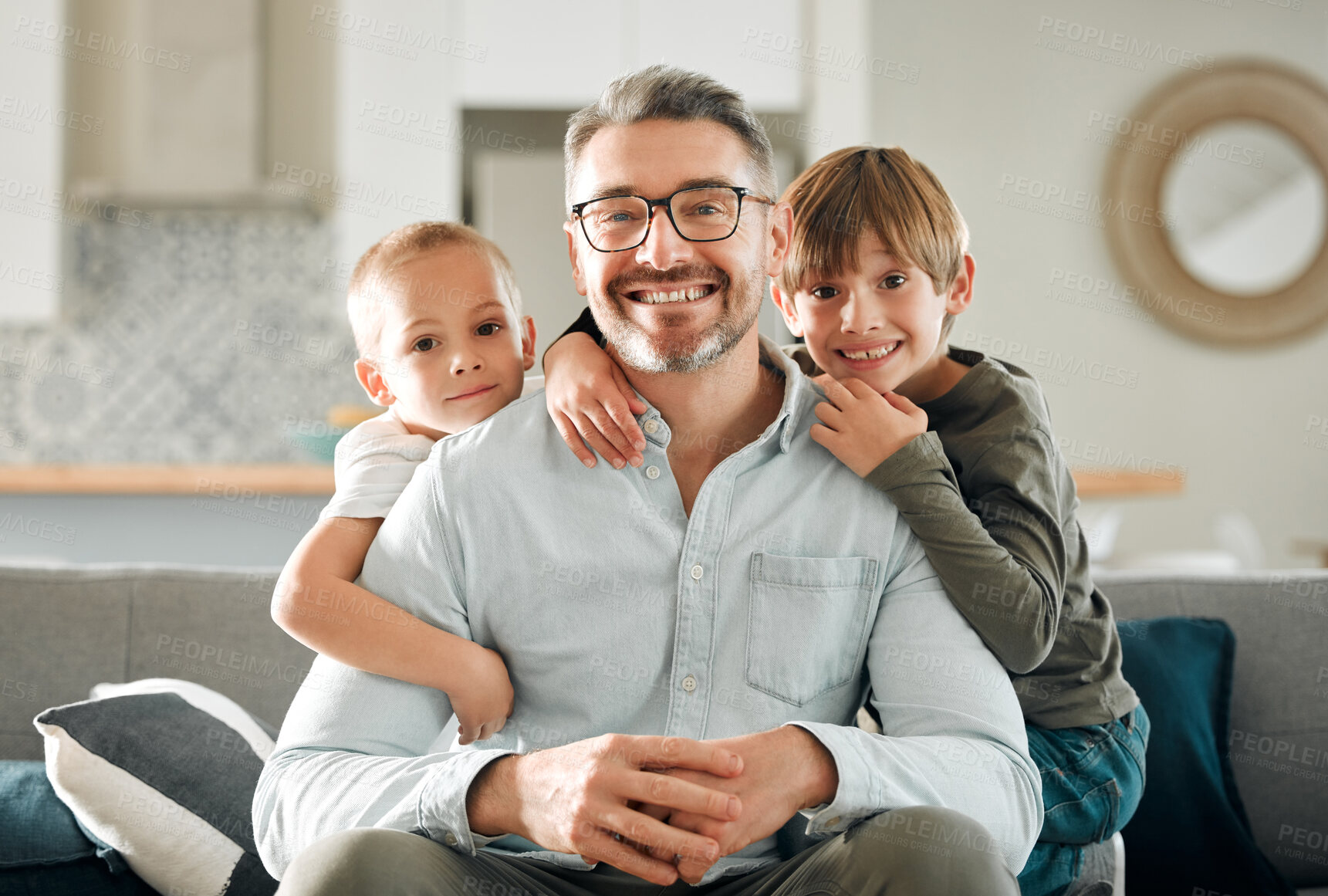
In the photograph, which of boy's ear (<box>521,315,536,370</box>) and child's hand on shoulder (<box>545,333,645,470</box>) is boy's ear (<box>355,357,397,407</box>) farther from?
child's hand on shoulder (<box>545,333,645,470</box>)

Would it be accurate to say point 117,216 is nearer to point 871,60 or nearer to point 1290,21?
point 871,60

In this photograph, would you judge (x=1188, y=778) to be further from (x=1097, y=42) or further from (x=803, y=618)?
(x=1097, y=42)

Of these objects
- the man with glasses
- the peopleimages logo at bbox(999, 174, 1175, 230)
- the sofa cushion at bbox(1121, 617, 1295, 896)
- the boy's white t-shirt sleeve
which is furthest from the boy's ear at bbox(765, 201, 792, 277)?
the peopleimages logo at bbox(999, 174, 1175, 230)

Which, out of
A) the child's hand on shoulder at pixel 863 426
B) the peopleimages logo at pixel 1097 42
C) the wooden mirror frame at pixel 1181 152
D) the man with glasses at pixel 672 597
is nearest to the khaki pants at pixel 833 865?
the man with glasses at pixel 672 597

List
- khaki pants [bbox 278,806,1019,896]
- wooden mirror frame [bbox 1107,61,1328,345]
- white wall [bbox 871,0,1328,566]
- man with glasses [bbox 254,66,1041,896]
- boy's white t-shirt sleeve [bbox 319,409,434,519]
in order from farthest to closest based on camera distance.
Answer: white wall [bbox 871,0,1328,566], wooden mirror frame [bbox 1107,61,1328,345], boy's white t-shirt sleeve [bbox 319,409,434,519], man with glasses [bbox 254,66,1041,896], khaki pants [bbox 278,806,1019,896]

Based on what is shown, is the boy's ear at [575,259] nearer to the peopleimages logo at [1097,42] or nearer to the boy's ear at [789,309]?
the boy's ear at [789,309]

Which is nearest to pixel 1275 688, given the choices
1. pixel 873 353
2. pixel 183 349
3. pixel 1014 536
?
pixel 1014 536

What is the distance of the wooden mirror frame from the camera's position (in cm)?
482

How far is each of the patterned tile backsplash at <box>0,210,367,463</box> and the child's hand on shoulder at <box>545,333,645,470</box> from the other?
11.4ft

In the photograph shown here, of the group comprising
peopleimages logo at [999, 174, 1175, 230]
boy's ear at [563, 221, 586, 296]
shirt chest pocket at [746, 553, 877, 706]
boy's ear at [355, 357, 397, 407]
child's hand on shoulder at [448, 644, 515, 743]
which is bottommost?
child's hand on shoulder at [448, 644, 515, 743]

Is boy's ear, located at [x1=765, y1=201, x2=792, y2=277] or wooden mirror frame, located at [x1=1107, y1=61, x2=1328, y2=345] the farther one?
wooden mirror frame, located at [x1=1107, y1=61, x2=1328, y2=345]

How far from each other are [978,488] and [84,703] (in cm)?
127

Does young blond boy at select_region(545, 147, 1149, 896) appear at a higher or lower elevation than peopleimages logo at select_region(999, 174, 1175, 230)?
lower

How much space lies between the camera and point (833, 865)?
1.01m
